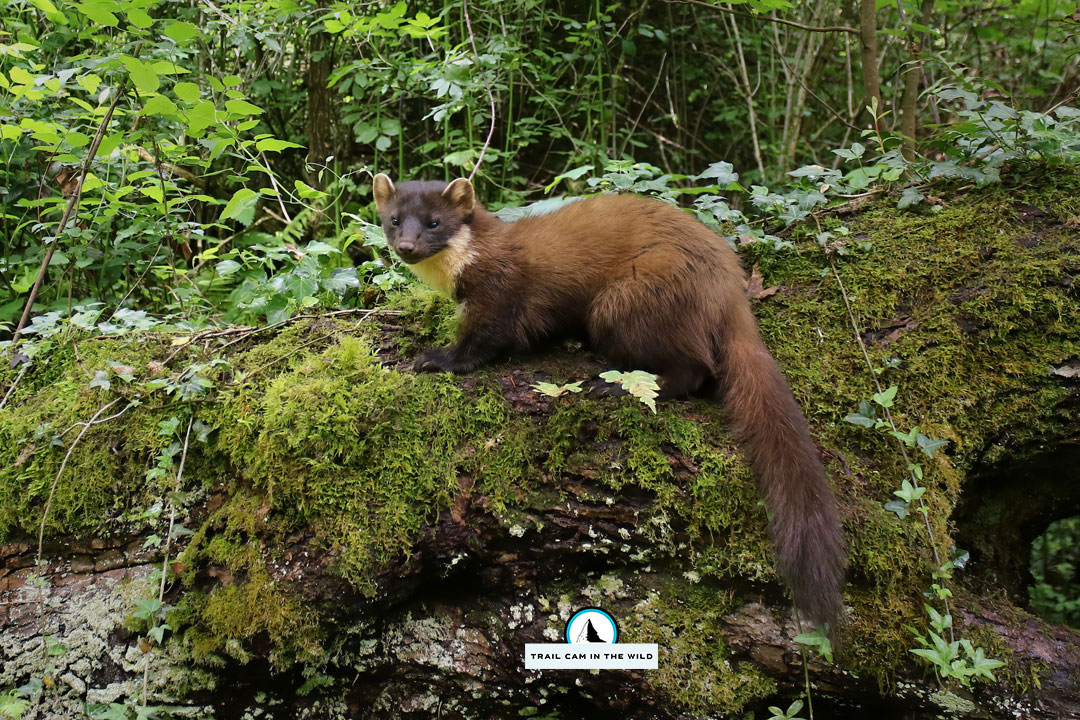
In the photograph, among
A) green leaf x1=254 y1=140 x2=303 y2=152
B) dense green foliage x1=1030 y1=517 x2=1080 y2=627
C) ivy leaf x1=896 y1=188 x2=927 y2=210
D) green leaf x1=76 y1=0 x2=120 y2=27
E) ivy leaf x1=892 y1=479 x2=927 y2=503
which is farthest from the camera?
dense green foliage x1=1030 y1=517 x2=1080 y2=627

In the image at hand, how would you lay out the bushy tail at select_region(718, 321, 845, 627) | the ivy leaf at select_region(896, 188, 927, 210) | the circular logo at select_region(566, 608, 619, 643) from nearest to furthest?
the bushy tail at select_region(718, 321, 845, 627), the circular logo at select_region(566, 608, 619, 643), the ivy leaf at select_region(896, 188, 927, 210)

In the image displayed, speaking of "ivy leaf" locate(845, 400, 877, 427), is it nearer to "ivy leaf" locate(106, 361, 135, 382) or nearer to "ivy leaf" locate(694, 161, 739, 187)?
"ivy leaf" locate(694, 161, 739, 187)

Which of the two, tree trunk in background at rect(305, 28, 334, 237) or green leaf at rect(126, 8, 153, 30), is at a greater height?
green leaf at rect(126, 8, 153, 30)

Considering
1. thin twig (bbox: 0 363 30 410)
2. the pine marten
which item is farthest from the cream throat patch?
thin twig (bbox: 0 363 30 410)

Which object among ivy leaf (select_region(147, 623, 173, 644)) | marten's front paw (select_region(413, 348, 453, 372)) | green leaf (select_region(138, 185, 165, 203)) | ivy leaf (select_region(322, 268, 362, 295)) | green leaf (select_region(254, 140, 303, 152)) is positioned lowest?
ivy leaf (select_region(147, 623, 173, 644))

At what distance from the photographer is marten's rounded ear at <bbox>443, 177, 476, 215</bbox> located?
144 inches

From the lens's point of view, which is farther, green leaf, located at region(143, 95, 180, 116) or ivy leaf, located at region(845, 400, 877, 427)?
green leaf, located at region(143, 95, 180, 116)

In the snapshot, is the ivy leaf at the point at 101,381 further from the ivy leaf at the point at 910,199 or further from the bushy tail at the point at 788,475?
the ivy leaf at the point at 910,199

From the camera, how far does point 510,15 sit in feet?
22.7

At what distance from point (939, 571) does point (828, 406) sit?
0.80 metres

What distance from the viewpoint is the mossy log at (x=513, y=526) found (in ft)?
8.04

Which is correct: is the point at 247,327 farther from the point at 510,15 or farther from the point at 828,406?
the point at 510,15

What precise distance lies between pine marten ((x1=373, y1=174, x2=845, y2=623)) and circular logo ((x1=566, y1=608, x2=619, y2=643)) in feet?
2.19

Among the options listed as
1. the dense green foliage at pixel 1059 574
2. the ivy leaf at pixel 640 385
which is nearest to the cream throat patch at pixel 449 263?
the ivy leaf at pixel 640 385
